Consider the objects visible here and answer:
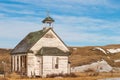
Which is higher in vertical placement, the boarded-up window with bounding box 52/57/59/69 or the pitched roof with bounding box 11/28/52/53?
the pitched roof with bounding box 11/28/52/53

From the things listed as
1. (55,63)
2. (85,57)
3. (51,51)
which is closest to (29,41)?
→ (51,51)

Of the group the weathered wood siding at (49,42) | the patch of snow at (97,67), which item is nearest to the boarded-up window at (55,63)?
the weathered wood siding at (49,42)

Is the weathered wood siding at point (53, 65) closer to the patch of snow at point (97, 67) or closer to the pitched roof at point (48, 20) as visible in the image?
the pitched roof at point (48, 20)

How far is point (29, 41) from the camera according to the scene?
225 ft

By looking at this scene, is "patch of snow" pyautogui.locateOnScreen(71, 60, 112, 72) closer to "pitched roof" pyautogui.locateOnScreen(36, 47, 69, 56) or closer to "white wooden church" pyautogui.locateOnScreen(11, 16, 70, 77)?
"white wooden church" pyautogui.locateOnScreen(11, 16, 70, 77)

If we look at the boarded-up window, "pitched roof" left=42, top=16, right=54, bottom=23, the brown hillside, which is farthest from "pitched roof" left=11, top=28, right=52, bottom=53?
the brown hillside

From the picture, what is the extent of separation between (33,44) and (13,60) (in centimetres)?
851

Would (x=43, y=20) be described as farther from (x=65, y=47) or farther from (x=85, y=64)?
(x=85, y=64)

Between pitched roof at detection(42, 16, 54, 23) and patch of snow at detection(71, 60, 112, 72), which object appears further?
patch of snow at detection(71, 60, 112, 72)

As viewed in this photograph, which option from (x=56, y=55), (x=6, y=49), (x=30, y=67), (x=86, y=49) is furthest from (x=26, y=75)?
(x=6, y=49)

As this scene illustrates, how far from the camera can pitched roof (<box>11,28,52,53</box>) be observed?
217 feet

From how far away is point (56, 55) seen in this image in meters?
64.9

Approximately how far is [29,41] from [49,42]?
12.1 ft

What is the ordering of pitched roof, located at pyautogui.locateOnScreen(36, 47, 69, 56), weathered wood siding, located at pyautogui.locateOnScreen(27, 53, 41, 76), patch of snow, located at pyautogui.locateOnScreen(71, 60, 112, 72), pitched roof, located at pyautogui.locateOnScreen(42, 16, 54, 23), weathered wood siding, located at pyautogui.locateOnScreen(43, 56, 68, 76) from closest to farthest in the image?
pitched roof, located at pyautogui.locateOnScreen(36, 47, 69, 56)
weathered wood siding, located at pyautogui.locateOnScreen(43, 56, 68, 76)
weathered wood siding, located at pyautogui.locateOnScreen(27, 53, 41, 76)
pitched roof, located at pyautogui.locateOnScreen(42, 16, 54, 23)
patch of snow, located at pyautogui.locateOnScreen(71, 60, 112, 72)
